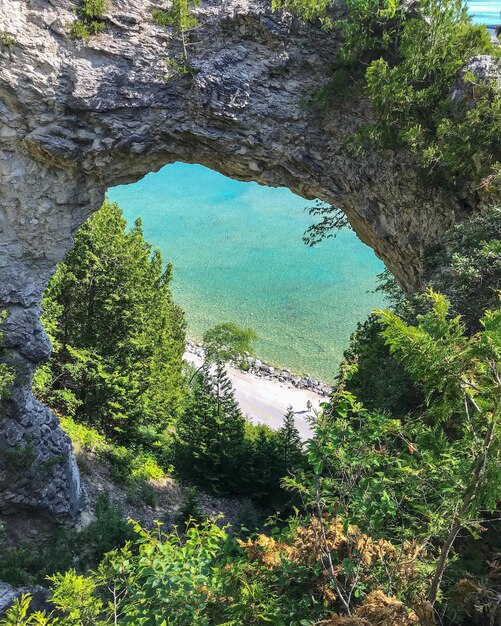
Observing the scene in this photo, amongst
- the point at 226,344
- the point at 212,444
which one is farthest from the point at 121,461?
the point at 226,344

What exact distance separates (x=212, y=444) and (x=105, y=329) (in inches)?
190

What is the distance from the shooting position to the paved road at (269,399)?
22562mm

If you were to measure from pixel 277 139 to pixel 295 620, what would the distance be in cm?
936

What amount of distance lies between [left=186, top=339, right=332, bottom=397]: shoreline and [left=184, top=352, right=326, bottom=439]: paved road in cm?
22

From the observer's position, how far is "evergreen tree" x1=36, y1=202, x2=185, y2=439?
42.7 feet

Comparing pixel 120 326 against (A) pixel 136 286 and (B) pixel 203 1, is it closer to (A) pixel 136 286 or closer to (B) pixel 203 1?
(A) pixel 136 286

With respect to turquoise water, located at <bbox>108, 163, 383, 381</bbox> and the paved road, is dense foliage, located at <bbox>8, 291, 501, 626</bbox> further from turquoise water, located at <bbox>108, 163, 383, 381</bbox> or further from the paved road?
turquoise water, located at <bbox>108, 163, 383, 381</bbox>

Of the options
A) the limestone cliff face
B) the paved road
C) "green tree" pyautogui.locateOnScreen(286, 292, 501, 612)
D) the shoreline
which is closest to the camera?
"green tree" pyautogui.locateOnScreen(286, 292, 501, 612)

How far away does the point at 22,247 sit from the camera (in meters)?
10.2

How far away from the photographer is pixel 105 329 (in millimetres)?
13594

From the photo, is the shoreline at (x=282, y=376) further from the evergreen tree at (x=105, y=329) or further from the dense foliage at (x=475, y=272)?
the dense foliage at (x=475, y=272)

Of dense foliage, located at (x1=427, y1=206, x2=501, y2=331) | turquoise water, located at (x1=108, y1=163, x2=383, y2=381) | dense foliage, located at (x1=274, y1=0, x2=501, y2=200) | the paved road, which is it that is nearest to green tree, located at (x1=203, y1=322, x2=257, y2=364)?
the paved road

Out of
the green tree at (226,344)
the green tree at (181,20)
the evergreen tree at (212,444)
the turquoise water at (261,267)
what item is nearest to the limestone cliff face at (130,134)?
the green tree at (181,20)

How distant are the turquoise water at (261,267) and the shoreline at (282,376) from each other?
554 millimetres
